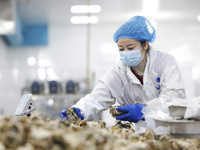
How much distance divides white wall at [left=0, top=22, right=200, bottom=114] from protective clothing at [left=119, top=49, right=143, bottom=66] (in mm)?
4267

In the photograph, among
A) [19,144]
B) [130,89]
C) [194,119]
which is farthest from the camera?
[130,89]

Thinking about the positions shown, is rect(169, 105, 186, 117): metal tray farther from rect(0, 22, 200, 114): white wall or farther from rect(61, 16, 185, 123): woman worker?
rect(0, 22, 200, 114): white wall

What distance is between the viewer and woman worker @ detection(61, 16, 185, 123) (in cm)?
192

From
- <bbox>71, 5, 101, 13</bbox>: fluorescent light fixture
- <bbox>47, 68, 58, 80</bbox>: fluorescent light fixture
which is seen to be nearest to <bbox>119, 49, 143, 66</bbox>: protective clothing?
<bbox>71, 5, 101, 13</bbox>: fluorescent light fixture

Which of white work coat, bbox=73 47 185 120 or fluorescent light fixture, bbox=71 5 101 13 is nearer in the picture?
white work coat, bbox=73 47 185 120

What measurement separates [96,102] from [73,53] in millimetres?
4616

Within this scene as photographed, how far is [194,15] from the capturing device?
5.95 m

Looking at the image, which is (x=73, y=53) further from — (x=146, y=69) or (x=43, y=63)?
(x=146, y=69)

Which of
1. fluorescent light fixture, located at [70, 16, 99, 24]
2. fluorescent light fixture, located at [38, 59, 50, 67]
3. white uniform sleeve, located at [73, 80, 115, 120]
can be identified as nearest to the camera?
white uniform sleeve, located at [73, 80, 115, 120]

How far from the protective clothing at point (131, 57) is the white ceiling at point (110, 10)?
10.5 feet

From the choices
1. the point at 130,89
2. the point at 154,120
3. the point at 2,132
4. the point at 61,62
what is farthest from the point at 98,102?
the point at 61,62

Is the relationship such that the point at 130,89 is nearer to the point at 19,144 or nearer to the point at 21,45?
the point at 19,144

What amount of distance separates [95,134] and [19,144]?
0.83 ft

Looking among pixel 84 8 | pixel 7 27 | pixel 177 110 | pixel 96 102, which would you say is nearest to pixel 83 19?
pixel 84 8
